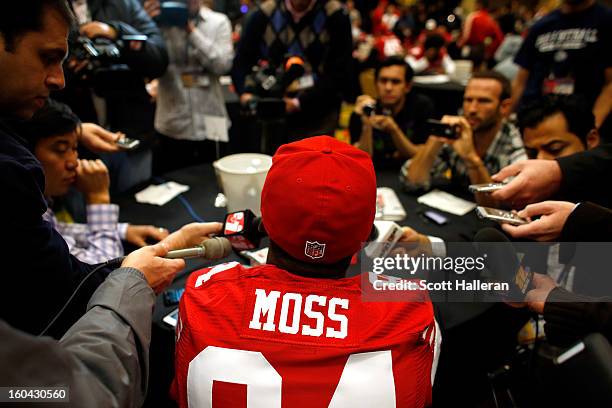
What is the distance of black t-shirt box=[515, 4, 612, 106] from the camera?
2.75 m

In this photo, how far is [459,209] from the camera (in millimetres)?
1945

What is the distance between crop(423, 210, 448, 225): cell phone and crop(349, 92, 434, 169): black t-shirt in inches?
25.0

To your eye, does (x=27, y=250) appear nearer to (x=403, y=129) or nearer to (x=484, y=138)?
(x=484, y=138)

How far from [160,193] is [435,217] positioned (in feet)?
4.15

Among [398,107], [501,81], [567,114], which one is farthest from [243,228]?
[398,107]

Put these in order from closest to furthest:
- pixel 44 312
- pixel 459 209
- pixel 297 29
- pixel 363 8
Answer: pixel 44 312, pixel 459 209, pixel 297 29, pixel 363 8

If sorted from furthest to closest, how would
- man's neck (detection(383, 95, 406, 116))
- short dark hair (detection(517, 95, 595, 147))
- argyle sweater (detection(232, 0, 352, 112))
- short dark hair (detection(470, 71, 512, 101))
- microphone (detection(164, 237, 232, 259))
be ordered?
man's neck (detection(383, 95, 406, 116)), argyle sweater (detection(232, 0, 352, 112)), short dark hair (detection(470, 71, 512, 101)), short dark hair (detection(517, 95, 595, 147)), microphone (detection(164, 237, 232, 259))

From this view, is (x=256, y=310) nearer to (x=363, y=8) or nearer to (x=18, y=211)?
(x=18, y=211)

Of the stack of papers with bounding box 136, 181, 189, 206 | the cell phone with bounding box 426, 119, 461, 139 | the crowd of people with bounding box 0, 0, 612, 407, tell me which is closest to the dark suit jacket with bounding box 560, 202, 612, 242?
the crowd of people with bounding box 0, 0, 612, 407

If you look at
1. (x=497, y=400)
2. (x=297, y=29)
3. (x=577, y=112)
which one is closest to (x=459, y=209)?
(x=577, y=112)

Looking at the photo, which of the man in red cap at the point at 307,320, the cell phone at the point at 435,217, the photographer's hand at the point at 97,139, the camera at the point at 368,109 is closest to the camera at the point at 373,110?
the camera at the point at 368,109

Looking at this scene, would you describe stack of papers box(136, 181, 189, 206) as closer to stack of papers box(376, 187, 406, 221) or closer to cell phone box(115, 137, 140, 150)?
cell phone box(115, 137, 140, 150)

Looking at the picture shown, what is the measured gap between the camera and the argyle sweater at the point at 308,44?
2.60 meters

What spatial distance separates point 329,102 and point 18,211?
2.30 meters
